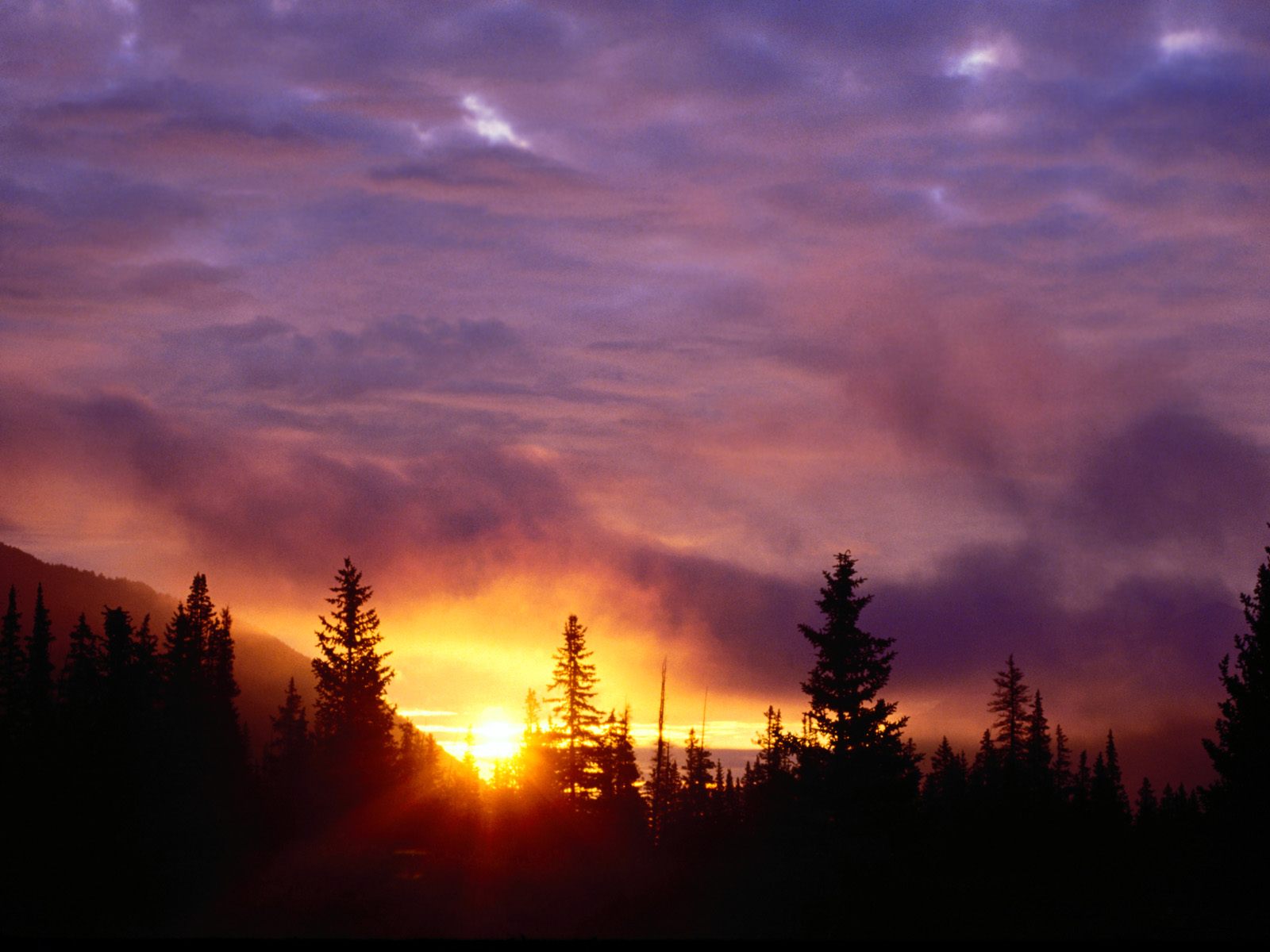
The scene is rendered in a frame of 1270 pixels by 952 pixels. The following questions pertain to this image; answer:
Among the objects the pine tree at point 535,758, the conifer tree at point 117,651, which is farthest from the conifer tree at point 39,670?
the pine tree at point 535,758

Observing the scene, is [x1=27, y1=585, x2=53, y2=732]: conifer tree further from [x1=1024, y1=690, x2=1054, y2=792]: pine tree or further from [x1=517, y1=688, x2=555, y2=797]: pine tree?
[x1=1024, y1=690, x2=1054, y2=792]: pine tree

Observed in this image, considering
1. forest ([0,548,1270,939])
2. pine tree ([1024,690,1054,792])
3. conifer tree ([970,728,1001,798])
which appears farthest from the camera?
pine tree ([1024,690,1054,792])

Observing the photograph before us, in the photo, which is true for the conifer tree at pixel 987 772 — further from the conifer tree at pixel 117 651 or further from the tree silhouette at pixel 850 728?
the conifer tree at pixel 117 651

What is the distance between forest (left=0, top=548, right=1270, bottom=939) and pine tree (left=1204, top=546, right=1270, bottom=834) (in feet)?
0.32

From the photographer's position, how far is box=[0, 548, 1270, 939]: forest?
144 feet

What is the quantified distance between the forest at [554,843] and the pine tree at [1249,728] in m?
0.10

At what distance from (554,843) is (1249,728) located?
32349mm

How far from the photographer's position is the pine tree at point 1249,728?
145 feet

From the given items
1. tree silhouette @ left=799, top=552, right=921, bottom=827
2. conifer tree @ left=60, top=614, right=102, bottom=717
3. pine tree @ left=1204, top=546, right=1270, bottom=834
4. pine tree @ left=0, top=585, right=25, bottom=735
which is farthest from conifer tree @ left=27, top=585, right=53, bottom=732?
pine tree @ left=1204, top=546, right=1270, bottom=834

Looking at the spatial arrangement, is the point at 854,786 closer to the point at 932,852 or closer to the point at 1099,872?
the point at 932,852

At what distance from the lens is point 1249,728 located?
45312mm

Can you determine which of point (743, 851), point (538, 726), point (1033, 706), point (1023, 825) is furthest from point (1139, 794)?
point (743, 851)

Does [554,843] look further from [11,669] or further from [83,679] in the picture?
[11,669]

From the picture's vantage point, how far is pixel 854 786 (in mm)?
48844
